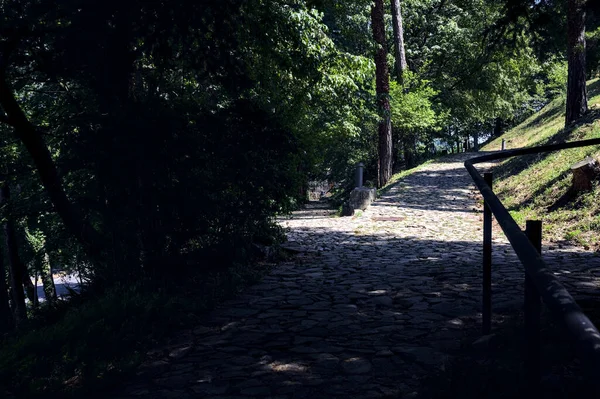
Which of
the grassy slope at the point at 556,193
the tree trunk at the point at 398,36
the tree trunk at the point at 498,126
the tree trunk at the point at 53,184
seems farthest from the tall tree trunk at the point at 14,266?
the tree trunk at the point at 498,126

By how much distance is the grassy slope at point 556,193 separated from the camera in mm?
9547

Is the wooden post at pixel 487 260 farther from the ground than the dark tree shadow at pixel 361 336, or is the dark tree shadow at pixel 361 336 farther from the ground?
the wooden post at pixel 487 260

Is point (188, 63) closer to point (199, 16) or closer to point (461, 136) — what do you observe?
point (199, 16)

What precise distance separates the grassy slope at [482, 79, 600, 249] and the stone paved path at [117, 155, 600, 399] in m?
1.13

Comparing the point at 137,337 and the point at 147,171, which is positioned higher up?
the point at 147,171

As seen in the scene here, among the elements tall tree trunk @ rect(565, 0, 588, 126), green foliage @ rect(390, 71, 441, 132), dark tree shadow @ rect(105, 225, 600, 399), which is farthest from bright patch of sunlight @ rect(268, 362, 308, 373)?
green foliage @ rect(390, 71, 441, 132)

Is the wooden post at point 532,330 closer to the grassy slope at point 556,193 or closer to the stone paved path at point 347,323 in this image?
the stone paved path at point 347,323

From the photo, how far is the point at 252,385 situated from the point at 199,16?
14.4ft

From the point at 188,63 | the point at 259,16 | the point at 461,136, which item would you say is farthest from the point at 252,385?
the point at 461,136

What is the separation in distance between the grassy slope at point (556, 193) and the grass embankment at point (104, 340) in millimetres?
6162

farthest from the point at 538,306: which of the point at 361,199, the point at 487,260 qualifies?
the point at 361,199

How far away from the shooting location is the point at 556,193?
1199 cm

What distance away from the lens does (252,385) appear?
12.7 feet

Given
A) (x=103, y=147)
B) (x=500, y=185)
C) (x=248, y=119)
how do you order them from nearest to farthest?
(x=103, y=147)
(x=248, y=119)
(x=500, y=185)
